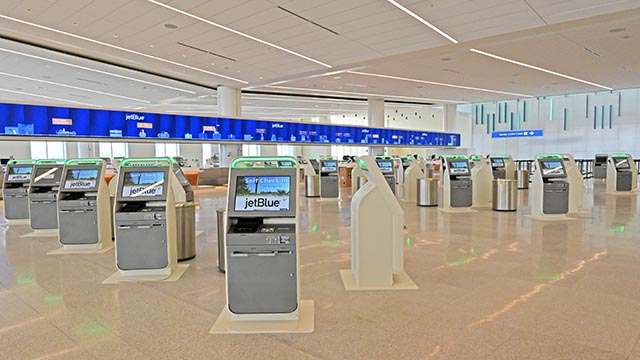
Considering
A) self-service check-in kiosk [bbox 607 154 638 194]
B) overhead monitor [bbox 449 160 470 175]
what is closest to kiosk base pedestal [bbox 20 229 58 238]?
overhead monitor [bbox 449 160 470 175]

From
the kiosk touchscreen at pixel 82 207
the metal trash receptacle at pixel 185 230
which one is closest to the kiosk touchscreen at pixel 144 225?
the metal trash receptacle at pixel 185 230

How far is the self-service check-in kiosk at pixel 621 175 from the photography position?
42.9 ft

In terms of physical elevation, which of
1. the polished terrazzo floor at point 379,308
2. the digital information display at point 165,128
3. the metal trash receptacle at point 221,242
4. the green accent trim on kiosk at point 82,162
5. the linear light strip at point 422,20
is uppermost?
the linear light strip at point 422,20

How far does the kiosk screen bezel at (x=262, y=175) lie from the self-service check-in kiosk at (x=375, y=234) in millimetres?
1014

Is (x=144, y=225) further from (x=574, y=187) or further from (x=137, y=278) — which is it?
(x=574, y=187)

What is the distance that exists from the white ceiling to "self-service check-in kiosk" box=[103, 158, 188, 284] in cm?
522

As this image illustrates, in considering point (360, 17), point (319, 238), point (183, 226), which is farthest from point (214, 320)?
point (360, 17)

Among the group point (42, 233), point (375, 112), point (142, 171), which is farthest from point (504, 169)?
point (42, 233)

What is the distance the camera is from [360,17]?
9414 millimetres

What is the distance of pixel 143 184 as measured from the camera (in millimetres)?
4645

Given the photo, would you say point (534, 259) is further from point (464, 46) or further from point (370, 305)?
point (464, 46)

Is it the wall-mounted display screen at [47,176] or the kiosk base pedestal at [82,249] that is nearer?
the kiosk base pedestal at [82,249]

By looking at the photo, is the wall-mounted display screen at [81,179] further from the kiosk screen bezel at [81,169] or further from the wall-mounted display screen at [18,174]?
the wall-mounted display screen at [18,174]

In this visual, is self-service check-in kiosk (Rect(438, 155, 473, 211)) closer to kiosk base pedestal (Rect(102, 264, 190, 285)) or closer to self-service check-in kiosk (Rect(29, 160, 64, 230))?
kiosk base pedestal (Rect(102, 264, 190, 285))
